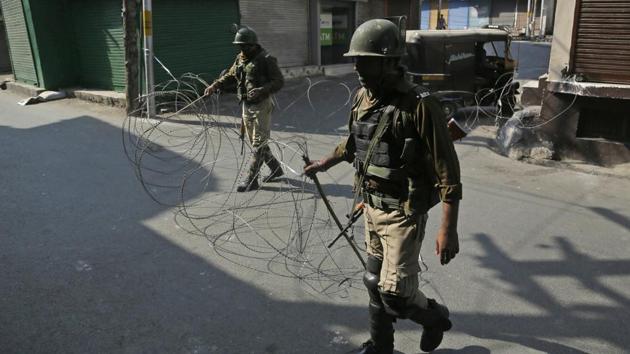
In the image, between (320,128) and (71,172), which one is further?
(320,128)

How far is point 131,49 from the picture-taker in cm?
1021

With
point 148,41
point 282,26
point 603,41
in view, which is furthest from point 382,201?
point 282,26

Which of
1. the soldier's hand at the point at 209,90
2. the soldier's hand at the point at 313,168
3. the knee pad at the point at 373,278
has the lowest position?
the knee pad at the point at 373,278

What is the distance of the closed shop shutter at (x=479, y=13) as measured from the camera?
107ft

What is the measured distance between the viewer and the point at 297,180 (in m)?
6.46

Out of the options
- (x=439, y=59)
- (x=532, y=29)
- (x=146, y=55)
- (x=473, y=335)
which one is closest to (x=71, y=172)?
(x=146, y=55)

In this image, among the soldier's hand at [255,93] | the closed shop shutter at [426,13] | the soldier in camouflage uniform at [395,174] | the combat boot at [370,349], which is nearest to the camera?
the soldier in camouflage uniform at [395,174]

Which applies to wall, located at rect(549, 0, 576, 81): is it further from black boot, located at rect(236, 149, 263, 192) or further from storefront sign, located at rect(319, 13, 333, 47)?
storefront sign, located at rect(319, 13, 333, 47)

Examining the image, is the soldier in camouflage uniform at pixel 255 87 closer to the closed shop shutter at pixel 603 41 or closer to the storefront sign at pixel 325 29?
the closed shop shutter at pixel 603 41

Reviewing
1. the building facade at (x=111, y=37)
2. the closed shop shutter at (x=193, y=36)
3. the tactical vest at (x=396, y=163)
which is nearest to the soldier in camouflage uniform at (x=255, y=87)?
the tactical vest at (x=396, y=163)

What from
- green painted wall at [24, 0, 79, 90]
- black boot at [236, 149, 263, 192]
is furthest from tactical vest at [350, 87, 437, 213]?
green painted wall at [24, 0, 79, 90]

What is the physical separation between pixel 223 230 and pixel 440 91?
6.75 m

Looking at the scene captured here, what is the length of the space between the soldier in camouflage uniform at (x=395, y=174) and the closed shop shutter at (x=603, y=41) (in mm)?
5305

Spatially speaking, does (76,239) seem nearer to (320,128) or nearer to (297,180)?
(297,180)
